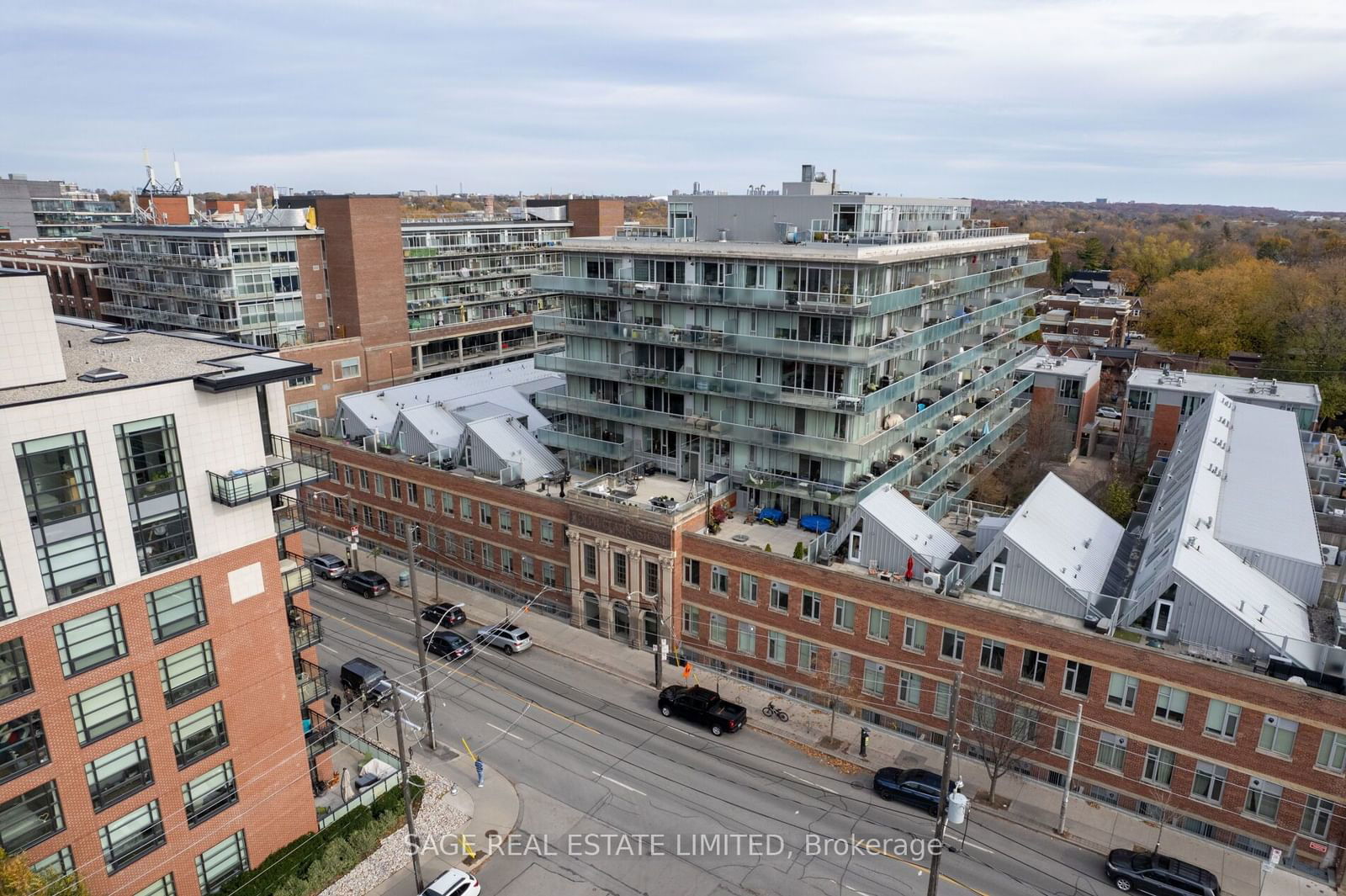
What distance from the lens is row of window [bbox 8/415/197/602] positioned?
75.4ft

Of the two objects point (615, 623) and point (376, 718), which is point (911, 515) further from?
point (376, 718)

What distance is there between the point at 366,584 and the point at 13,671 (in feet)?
101

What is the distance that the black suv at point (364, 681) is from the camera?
138 ft

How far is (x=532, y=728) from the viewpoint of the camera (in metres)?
39.8

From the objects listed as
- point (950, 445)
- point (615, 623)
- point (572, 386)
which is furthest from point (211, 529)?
point (950, 445)

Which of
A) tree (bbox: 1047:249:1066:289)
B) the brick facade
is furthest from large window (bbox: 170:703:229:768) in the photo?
tree (bbox: 1047:249:1066:289)

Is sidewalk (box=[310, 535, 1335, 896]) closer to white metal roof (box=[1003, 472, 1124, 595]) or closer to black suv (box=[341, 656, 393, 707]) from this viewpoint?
black suv (box=[341, 656, 393, 707])

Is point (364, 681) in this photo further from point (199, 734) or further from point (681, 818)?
point (681, 818)

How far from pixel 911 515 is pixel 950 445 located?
60.9 ft

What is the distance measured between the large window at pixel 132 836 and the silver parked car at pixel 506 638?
2105cm

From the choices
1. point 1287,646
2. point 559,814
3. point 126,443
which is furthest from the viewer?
point 559,814

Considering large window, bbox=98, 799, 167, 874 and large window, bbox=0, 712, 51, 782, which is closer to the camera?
large window, bbox=0, 712, 51, 782

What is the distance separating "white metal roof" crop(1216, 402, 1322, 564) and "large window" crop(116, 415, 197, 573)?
142 feet

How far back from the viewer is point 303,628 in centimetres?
3161
